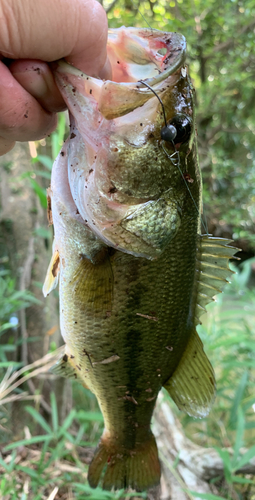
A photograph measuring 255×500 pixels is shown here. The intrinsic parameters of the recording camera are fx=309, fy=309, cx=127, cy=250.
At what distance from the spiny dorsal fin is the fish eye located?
0.33 meters

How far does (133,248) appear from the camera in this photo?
34.2 inches

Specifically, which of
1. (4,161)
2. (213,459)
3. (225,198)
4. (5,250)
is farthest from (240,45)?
(213,459)

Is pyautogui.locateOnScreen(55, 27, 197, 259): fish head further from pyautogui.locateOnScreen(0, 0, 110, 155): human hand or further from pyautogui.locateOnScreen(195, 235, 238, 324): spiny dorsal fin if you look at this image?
pyautogui.locateOnScreen(195, 235, 238, 324): spiny dorsal fin

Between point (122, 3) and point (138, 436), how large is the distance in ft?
15.4

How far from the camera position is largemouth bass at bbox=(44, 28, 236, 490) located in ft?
2.61

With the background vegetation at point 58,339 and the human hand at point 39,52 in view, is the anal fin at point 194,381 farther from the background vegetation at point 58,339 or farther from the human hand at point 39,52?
the human hand at point 39,52

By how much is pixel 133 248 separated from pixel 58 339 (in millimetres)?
1814

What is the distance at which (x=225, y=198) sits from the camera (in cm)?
597

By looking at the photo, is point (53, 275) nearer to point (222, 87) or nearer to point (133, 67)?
point (133, 67)

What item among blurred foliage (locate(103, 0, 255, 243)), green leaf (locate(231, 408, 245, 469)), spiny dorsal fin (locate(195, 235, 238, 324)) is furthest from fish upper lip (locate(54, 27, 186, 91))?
blurred foliage (locate(103, 0, 255, 243))

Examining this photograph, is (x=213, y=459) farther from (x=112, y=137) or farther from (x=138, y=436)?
(x=112, y=137)

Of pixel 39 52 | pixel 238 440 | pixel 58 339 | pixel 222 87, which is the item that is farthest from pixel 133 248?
pixel 222 87

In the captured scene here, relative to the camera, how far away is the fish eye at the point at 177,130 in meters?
0.81

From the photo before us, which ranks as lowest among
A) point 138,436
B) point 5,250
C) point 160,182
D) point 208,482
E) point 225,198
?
point 225,198
